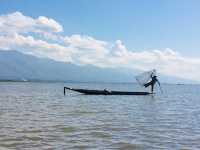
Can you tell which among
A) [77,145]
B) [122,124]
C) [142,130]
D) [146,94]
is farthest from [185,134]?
[146,94]

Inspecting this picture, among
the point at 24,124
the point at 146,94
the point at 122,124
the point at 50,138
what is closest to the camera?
the point at 50,138

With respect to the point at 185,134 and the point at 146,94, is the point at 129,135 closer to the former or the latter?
the point at 185,134

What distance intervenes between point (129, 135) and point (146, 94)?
201ft

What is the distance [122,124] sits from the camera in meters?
28.1

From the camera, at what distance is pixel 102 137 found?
21609 mm

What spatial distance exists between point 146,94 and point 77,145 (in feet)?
214

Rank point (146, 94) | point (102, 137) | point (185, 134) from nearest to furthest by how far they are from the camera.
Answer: point (102, 137) < point (185, 134) < point (146, 94)

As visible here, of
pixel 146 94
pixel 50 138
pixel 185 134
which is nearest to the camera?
pixel 50 138

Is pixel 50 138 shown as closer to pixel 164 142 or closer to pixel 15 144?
pixel 15 144

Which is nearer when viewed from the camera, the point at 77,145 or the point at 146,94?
the point at 77,145

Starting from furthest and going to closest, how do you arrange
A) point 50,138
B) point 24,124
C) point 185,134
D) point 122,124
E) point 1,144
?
point 122,124 < point 24,124 < point 185,134 < point 50,138 < point 1,144

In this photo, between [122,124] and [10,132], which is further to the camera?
[122,124]

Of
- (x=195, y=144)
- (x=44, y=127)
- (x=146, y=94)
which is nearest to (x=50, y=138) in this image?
(x=44, y=127)

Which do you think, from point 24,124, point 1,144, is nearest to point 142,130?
point 24,124
